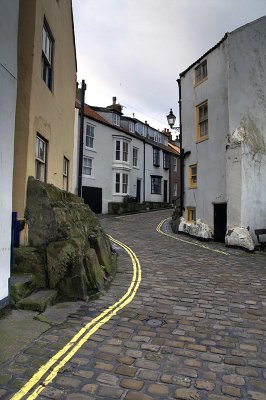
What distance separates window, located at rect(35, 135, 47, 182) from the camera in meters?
9.49

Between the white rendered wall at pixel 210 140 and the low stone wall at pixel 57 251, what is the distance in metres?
10.7

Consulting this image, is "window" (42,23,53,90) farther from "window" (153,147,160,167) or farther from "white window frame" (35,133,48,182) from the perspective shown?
"window" (153,147,160,167)

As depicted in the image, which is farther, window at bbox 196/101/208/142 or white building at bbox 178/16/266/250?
window at bbox 196/101/208/142

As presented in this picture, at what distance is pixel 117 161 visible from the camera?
3334cm

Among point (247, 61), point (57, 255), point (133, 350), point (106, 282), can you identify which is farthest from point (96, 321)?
point (247, 61)

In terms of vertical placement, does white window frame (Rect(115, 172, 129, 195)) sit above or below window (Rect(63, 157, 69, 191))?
above

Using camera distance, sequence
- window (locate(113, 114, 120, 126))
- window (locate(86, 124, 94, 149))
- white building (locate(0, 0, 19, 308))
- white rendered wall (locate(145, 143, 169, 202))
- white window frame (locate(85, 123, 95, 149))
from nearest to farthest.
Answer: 1. white building (locate(0, 0, 19, 308))
2. white window frame (locate(85, 123, 95, 149))
3. window (locate(86, 124, 94, 149))
4. window (locate(113, 114, 120, 126))
5. white rendered wall (locate(145, 143, 169, 202))

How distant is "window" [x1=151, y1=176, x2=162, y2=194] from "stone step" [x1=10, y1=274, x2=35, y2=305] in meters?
34.5

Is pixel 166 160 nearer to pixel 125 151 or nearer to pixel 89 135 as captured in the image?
pixel 125 151

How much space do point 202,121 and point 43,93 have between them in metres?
12.0

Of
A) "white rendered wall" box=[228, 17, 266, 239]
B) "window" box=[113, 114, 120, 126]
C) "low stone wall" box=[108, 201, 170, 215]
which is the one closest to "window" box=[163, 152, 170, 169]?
"low stone wall" box=[108, 201, 170, 215]

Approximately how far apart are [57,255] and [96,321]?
187 cm

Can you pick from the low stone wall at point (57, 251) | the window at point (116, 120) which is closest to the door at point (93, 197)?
the window at point (116, 120)

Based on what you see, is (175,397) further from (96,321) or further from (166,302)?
(166,302)
